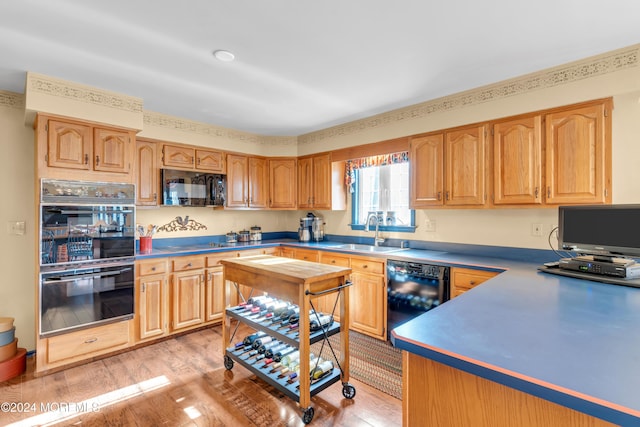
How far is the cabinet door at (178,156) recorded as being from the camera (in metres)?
3.61

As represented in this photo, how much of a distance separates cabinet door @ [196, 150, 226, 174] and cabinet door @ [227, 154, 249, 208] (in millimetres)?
108

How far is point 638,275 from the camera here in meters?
1.88

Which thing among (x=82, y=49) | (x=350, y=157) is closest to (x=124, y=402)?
(x=82, y=49)

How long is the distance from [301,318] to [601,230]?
2078mm

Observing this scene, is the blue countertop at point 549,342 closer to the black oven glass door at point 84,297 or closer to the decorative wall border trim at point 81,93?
the black oven glass door at point 84,297

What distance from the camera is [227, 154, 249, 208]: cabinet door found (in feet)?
13.6

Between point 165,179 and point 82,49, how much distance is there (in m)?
1.60

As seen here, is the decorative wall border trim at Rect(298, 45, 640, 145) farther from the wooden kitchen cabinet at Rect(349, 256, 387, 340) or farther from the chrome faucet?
the wooden kitchen cabinet at Rect(349, 256, 387, 340)

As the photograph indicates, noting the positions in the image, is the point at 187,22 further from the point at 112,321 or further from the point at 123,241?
the point at 112,321

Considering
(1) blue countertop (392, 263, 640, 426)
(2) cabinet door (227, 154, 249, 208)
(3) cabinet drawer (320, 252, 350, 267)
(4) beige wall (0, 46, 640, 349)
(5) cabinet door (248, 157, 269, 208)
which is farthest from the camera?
(5) cabinet door (248, 157, 269, 208)

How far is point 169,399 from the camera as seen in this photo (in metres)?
2.24

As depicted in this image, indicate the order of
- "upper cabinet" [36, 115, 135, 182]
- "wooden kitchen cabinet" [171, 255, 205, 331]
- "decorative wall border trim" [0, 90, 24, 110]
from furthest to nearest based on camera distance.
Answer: "wooden kitchen cabinet" [171, 255, 205, 331] → "decorative wall border trim" [0, 90, 24, 110] → "upper cabinet" [36, 115, 135, 182]

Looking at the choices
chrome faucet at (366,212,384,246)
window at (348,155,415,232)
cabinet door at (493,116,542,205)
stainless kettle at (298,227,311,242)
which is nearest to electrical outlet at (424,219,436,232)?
window at (348,155,415,232)

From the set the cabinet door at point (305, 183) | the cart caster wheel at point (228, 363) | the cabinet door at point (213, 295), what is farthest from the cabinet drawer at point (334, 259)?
the cart caster wheel at point (228, 363)
